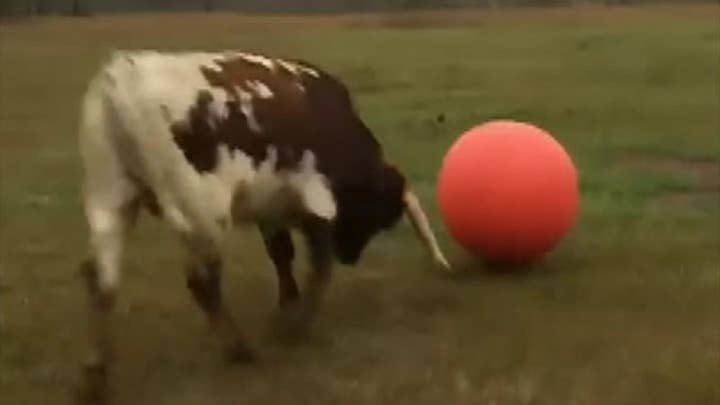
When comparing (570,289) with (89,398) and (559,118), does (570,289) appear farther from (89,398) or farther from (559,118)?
(559,118)

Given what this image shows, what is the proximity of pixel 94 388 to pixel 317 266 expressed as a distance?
61.0 inches

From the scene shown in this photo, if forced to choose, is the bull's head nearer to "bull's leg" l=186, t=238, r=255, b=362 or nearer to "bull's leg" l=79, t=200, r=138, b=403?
"bull's leg" l=186, t=238, r=255, b=362

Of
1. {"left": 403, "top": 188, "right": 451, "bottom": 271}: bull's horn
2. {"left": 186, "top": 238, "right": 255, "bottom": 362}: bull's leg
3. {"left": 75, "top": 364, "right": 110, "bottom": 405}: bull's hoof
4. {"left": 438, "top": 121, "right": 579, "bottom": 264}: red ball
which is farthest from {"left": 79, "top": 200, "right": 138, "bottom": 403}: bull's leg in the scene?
{"left": 438, "top": 121, "right": 579, "bottom": 264}: red ball

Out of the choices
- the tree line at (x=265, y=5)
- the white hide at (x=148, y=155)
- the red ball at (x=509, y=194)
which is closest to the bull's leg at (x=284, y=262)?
the white hide at (x=148, y=155)

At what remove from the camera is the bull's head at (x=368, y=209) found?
8.35 metres

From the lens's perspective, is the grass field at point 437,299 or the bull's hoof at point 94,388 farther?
the grass field at point 437,299

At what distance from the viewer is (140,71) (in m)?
7.16

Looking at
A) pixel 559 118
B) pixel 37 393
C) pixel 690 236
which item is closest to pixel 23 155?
pixel 559 118

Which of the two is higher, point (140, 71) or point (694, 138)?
point (140, 71)

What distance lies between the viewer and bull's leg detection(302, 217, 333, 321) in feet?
26.9

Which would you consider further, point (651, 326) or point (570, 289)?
point (570, 289)

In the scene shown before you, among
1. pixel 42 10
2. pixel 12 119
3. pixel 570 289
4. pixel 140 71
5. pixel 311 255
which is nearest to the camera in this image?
pixel 140 71

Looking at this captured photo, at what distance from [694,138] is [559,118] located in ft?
8.26

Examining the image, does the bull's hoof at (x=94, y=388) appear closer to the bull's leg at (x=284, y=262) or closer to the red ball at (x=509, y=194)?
the bull's leg at (x=284, y=262)
